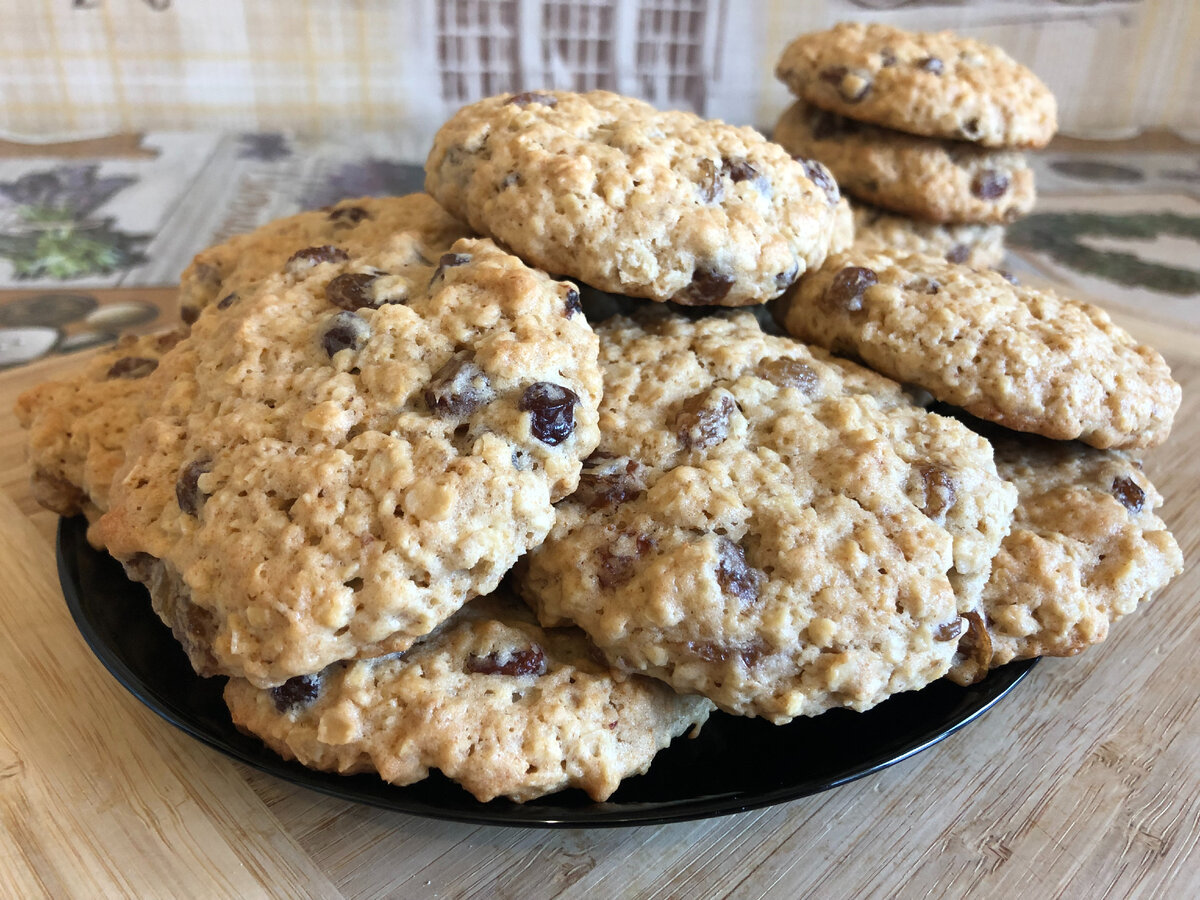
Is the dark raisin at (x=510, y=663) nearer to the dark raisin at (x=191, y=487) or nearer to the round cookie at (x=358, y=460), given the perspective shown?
the round cookie at (x=358, y=460)

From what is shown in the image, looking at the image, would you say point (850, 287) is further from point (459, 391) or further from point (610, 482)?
point (459, 391)

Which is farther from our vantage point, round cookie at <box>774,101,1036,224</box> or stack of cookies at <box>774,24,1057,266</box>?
round cookie at <box>774,101,1036,224</box>

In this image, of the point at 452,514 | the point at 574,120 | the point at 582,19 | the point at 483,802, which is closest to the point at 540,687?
the point at 483,802

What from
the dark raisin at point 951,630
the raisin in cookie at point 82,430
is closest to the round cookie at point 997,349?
the dark raisin at point 951,630

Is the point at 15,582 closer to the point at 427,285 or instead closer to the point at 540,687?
the point at 427,285

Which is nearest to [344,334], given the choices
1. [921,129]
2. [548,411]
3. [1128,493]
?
[548,411]

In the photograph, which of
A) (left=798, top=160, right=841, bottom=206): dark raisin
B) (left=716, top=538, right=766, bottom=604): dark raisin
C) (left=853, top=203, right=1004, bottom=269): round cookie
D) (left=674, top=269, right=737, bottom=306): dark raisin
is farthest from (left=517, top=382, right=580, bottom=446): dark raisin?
(left=853, top=203, right=1004, bottom=269): round cookie

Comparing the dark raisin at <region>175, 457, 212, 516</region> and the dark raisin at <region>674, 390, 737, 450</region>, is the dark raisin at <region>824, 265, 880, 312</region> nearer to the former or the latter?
the dark raisin at <region>674, 390, 737, 450</region>
